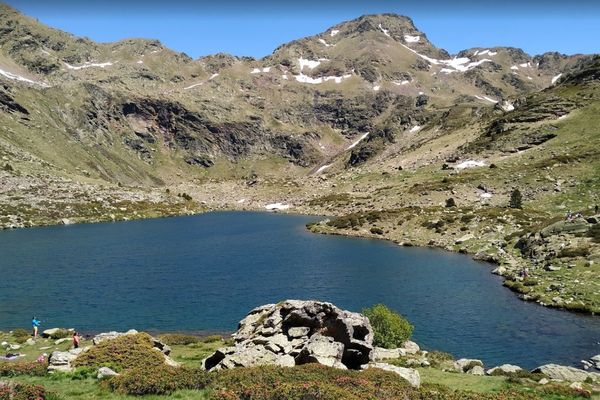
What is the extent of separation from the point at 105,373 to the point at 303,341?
41.8ft

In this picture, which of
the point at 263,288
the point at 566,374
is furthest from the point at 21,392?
the point at 263,288

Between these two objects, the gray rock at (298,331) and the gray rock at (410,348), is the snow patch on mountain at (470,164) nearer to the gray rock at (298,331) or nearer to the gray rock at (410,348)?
the gray rock at (410,348)

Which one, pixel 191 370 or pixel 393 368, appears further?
pixel 393 368

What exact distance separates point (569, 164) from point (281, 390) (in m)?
133

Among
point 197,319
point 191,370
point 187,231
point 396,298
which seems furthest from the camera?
point 187,231

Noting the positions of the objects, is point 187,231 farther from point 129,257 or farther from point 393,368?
point 393,368

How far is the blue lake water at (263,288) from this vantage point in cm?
4875

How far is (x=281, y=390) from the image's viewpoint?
849 inches

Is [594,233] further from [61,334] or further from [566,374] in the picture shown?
[61,334]

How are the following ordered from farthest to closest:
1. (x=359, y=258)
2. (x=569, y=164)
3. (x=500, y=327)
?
(x=569, y=164), (x=359, y=258), (x=500, y=327)

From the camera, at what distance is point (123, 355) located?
29891 millimetres

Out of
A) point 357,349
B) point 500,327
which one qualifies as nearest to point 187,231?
point 500,327

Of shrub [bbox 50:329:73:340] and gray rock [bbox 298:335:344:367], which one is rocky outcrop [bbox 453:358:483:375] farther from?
shrub [bbox 50:329:73:340]

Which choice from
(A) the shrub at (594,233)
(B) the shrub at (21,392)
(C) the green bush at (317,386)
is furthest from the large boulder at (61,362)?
(A) the shrub at (594,233)
